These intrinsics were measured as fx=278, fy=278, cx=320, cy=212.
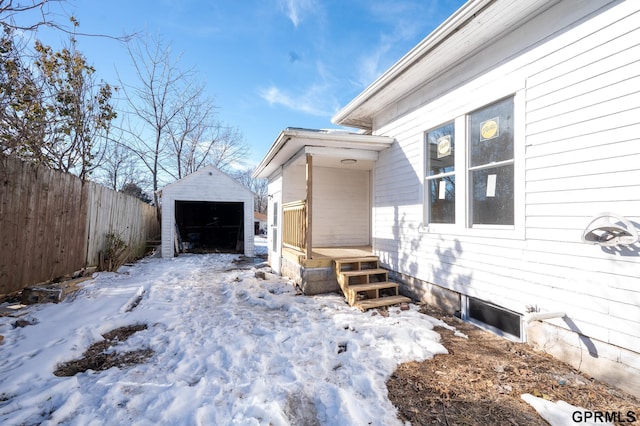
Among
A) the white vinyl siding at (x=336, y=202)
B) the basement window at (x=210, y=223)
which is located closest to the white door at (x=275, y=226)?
the white vinyl siding at (x=336, y=202)

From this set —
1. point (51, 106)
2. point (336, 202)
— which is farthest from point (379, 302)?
point (51, 106)

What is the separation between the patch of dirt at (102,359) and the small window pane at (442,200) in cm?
403

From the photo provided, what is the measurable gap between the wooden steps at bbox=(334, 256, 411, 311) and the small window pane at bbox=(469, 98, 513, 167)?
233 cm

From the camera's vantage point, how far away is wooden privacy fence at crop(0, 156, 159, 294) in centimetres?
397

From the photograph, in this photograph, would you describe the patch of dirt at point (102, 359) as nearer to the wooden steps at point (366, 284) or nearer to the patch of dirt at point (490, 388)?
the patch of dirt at point (490, 388)

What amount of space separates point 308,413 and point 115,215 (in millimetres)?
7979

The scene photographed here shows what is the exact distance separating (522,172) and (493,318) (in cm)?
179

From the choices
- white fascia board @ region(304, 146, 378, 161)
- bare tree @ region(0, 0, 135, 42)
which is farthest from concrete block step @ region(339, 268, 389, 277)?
bare tree @ region(0, 0, 135, 42)

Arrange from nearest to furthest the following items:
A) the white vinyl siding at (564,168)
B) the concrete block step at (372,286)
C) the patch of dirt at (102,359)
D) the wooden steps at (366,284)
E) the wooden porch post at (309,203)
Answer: the white vinyl siding at (564,168) → the patch of dirt at (102,359) → the wooden steps at (366,284) → the concrete block step at (372,286) → the wooden porch post at (309,203)

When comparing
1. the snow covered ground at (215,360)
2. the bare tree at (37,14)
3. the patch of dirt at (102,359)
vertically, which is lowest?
the patch of dirt at (102,359)

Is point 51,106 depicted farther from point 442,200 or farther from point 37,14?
point 442,200

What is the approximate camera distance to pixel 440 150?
423cm

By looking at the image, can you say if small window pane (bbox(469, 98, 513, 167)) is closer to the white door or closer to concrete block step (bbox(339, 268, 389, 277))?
concrete block step (bbox(339, 268, 389, 277))

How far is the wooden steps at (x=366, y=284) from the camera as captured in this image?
4.36 m
